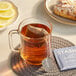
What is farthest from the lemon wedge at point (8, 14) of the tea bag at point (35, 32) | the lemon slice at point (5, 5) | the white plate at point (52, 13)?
the tea bag at point (35, 32)

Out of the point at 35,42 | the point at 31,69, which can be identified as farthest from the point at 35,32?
the point at 31,69

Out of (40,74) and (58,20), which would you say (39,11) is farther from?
(40,74)

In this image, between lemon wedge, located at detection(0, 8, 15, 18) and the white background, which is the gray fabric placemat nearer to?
the white background

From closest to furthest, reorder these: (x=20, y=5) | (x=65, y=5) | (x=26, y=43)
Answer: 1. (x=26, y=43)
2. (x=65, y=5)
3. (x=20, y=5)

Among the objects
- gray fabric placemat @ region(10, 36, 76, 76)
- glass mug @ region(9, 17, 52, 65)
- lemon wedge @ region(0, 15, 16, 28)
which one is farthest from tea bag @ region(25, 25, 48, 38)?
lemon wedge @ region(0, 15, 16, 28)

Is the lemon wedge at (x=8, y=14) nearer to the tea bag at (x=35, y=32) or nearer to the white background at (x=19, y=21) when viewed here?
the white background at (x=19, y=21)

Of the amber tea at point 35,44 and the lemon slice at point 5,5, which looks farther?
the lemon slice at point 5,5

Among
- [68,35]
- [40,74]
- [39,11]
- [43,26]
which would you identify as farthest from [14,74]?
[39,11]
